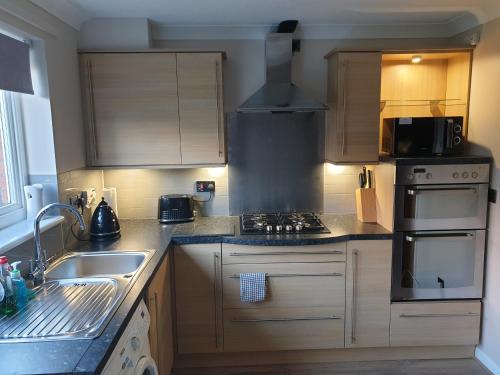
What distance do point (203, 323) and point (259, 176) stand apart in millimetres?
1101

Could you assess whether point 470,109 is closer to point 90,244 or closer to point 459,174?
point 459,174

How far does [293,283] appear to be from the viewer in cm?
237

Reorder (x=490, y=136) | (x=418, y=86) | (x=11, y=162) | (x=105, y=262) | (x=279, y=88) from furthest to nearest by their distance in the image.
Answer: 1. (x=418, y=86)
2. (x=279, y=88)
3. (x=490, y=136)
4. (x=105, y=262)
5. (x=11, y=162)

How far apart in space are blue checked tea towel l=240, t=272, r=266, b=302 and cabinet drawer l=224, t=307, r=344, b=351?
122 mm

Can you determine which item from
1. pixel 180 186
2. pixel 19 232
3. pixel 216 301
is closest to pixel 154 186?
pixel 180 186

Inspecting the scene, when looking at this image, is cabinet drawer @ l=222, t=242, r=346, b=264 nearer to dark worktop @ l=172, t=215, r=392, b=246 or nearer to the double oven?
dark worktop @ l=172, t=215, r=392, b=246

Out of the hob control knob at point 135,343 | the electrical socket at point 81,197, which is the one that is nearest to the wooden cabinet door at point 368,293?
the hob control knob at point 135,343

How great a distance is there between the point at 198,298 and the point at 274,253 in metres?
0.55

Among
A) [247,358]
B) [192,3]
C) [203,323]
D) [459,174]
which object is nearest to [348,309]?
[247,358]

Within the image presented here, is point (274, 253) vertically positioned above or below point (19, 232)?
below

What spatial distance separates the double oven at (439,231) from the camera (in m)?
2.32

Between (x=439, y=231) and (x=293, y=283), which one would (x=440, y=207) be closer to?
(x=439, y=231)

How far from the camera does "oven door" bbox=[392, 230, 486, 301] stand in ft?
7.86

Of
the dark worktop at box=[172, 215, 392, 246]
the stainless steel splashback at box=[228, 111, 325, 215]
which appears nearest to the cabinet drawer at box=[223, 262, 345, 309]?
the dark worktop at box=[172, 215, 392, 246]
